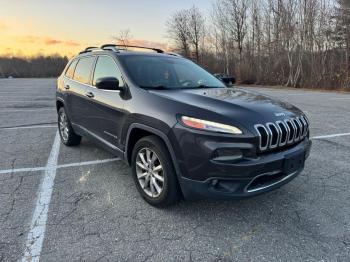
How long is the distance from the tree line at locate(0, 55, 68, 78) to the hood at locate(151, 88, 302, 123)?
75699mm

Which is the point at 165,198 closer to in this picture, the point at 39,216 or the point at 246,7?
the point at 39,216

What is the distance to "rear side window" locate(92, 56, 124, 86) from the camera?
4.17 meters

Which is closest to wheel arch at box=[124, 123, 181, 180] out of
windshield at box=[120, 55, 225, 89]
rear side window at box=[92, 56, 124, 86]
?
windshield at box=[120, 55, 225, 89]

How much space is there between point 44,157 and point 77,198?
194 centimetres

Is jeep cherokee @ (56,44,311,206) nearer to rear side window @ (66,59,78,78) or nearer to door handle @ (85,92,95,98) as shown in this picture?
door handle @ (85,92,95,98)

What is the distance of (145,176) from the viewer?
367 cm

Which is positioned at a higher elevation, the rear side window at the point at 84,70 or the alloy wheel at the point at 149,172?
the rear side window at the point at 84,70

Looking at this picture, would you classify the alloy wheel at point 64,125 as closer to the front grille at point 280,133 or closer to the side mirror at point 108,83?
the side mirror at point 108,83

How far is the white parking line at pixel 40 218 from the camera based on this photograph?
9.15 feet

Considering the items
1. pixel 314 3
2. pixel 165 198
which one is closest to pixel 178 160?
pixel 165 198

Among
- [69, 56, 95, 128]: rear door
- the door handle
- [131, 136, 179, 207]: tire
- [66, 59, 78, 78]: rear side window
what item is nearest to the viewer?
[131, 136, 179, 207]: tire

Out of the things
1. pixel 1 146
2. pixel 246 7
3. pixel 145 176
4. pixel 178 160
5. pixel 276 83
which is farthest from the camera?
pixel 246 7

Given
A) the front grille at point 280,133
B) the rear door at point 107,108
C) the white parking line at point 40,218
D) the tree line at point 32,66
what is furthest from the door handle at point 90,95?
the tree line at point 32,66

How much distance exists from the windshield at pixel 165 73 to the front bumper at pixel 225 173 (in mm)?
1289
